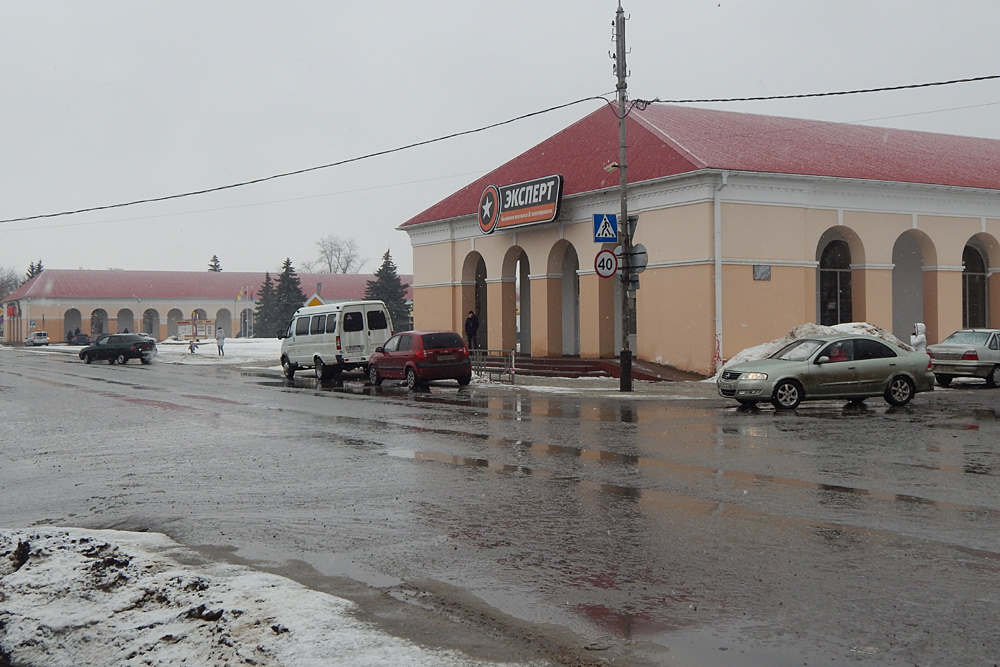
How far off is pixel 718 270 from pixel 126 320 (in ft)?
271

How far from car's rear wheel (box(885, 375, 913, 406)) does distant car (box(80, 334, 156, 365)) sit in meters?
38.1

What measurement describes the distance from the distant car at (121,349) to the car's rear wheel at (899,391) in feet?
125

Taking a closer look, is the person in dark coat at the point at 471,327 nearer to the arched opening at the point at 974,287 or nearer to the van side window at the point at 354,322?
the van side window at the point at 354,322

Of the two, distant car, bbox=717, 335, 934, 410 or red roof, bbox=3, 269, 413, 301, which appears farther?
red roof, bbox=3, 269, 413, 301

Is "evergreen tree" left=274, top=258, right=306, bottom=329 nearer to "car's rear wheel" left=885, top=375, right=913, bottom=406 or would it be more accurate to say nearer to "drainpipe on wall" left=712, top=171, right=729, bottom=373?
"drainpipe on wall" left=712, top=171, right=729, bottom=373

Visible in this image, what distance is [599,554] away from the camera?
22.5ft

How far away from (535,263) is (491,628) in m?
28.5

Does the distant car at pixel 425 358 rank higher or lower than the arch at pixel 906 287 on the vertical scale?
lower

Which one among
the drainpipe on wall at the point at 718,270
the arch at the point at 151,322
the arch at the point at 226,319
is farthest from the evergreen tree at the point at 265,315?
the drainpipe on wall at the point at 718,270

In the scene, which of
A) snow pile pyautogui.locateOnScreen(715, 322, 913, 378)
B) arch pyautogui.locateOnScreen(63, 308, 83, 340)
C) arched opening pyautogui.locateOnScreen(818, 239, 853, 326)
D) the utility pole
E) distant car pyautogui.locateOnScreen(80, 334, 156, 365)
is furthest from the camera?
arch pyautogui.locateOnScreen(63, 308, 83, 340)

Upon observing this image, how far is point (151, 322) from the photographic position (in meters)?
97.9

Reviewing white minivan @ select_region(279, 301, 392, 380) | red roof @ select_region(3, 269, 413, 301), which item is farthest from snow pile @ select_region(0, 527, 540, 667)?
red roof @ select_region(3, 269, 413, 301)

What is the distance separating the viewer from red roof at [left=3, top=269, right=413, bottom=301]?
94375 millimetres

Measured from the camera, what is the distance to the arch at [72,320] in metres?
94.9
